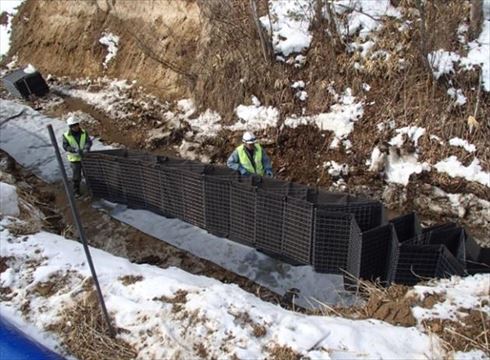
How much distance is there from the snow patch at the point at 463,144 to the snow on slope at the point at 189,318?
4.50m

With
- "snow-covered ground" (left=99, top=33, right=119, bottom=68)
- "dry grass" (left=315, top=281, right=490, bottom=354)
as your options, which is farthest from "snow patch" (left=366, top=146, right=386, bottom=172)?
"snow-covered ground" (left=99, top=33, right=119, bottom=68)

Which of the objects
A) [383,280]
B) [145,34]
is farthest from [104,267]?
[145,34]

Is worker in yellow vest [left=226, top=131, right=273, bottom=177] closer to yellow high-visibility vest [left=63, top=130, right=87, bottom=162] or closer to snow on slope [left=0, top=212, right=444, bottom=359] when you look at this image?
snow on slope [left=0, top=212, right=444, bottom=359]

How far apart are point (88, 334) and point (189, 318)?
971 mm

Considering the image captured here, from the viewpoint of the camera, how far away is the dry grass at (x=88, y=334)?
4.43 m

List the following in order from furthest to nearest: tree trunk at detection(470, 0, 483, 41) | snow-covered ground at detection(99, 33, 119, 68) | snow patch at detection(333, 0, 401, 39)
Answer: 1. snow-covered ground at detection(99, 33, 119, 68)
2. snow patch at detection(333, 0, 401, 39)
3. tree trunk at detection(470, 0, 483, 41)

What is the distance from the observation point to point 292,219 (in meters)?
6.38

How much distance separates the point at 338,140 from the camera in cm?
877

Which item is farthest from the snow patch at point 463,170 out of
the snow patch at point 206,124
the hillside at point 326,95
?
the snow patch at point 206,124

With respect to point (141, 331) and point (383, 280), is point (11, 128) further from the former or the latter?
point (383, 280)

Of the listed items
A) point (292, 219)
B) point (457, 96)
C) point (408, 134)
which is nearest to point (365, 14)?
point (457, 96)

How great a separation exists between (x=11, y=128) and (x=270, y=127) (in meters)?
6.19

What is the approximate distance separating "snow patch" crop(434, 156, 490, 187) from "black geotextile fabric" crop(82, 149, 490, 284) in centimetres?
223

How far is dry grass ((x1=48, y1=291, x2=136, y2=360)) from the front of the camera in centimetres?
443
